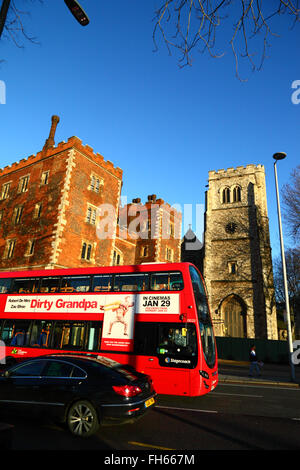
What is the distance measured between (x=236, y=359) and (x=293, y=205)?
15.5m

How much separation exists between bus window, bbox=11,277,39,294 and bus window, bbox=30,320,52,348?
151 cm

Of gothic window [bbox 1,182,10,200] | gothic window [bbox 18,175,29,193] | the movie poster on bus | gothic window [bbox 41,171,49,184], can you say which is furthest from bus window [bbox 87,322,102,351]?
gothic window [bbox 1,182,10,200]

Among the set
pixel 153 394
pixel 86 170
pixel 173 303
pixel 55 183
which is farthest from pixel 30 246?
pixel 153 394

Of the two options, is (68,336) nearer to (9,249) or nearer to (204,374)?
(204,374)

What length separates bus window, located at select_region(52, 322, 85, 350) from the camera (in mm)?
10160

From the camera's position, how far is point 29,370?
6.46m

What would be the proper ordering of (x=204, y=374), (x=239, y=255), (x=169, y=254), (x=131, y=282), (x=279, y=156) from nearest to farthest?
(x=204, y=374), (x=131, y=282), (x=279, y=156), (x=239, y=255), (x=169, y=254)

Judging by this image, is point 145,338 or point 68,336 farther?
point 68,336

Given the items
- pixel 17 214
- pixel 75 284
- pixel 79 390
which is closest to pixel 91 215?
pixel 17 214

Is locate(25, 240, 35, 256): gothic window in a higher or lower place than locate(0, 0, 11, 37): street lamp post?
higher

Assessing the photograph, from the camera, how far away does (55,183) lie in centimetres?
2522

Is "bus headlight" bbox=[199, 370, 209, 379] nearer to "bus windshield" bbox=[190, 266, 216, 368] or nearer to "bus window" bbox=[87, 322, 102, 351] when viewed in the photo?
"bus windshield" bbox=[190, 266, 216, 368]

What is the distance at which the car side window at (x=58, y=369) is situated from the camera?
241 inches

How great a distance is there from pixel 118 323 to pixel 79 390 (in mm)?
4024
